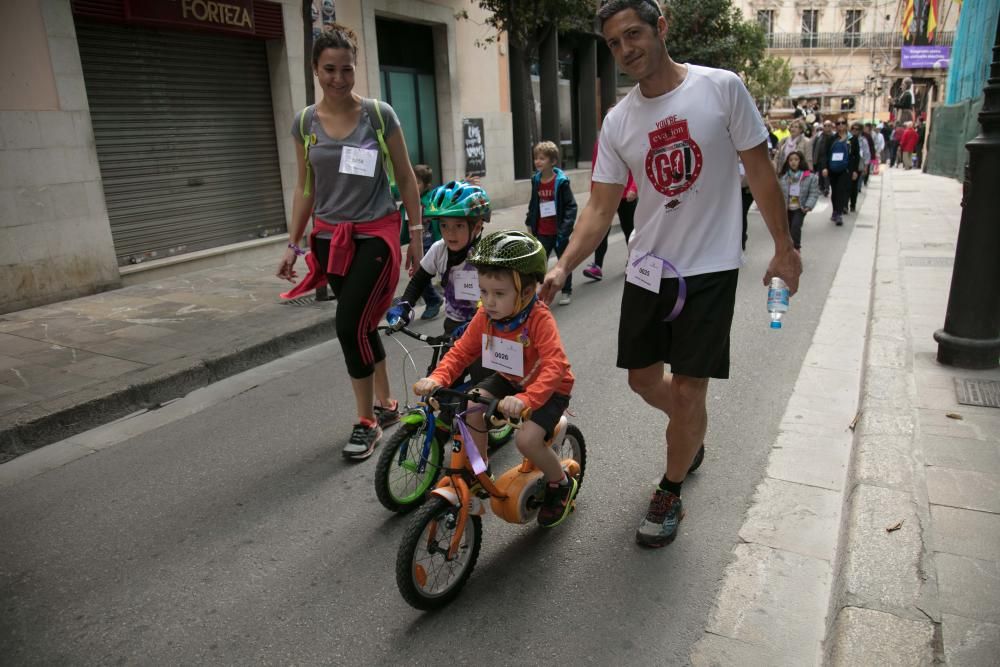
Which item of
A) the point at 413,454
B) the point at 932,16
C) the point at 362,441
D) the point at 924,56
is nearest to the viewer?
the point at 413,454

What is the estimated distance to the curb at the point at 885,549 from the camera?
94.9 inches

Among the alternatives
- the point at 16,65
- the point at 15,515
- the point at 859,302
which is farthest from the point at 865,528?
the point at 16,65

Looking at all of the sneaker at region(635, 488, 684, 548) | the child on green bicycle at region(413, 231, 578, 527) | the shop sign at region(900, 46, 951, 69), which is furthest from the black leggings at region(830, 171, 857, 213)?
the shop sign at region(900, 46, 951, 69)

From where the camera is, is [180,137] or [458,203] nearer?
[458,203]

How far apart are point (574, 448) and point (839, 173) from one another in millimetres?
11918

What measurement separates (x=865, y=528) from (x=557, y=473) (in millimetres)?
1235

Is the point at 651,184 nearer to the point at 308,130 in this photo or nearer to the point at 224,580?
the point at 308,130

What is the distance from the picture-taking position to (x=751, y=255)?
34.5ft

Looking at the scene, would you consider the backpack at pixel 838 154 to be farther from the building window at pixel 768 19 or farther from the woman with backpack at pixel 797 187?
the building window at pixel 768 19

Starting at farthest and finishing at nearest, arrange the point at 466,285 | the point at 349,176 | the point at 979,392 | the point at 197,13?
the point at 197,13 → the point at 979,392 → the point at 349,176 → the point at 466,285

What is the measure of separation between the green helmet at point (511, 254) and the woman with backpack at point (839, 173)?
479 inches

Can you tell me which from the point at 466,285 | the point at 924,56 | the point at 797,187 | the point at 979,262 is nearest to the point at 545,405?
the point at 466,285

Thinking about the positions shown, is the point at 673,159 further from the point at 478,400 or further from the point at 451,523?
the point at 451,523

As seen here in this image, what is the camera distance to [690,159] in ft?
9.29
